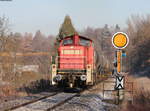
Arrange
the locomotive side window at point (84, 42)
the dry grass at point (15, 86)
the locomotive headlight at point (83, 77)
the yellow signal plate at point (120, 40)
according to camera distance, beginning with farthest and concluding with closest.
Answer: the locomotive side window at point (84, 42) < the dry grass at point (15, 86) < the locomotive headlight at point (83, 77) < the yellow signal plate at point (120, 40)

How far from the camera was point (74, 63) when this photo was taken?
1869 cm

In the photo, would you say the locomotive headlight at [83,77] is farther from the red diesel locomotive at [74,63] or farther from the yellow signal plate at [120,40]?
the yellow signal plate at [120,40]

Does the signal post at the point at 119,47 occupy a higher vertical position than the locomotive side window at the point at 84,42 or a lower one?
lower

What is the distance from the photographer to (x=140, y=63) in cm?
6906

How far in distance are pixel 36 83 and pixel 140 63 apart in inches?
1957

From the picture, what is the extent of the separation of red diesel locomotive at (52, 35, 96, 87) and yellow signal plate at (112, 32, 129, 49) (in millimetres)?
7016

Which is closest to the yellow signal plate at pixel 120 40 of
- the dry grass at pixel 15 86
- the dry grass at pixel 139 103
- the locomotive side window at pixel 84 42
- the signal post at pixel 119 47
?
the signal post at pixel 119 47

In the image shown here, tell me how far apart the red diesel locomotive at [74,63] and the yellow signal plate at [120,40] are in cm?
Result: 702

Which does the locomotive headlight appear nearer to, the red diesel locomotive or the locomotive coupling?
the red diesel locomotive

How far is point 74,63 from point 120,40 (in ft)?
27.6

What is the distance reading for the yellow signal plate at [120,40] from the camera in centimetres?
1045

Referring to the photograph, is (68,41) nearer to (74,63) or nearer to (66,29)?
(74,63)

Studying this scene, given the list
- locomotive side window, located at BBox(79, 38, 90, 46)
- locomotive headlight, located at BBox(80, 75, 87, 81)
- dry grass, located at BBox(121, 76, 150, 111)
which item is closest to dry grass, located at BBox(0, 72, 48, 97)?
locomotive headlight, located at BBox(80, 75, 87, 81)

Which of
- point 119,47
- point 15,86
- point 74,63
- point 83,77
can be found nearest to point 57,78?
point 83,77
